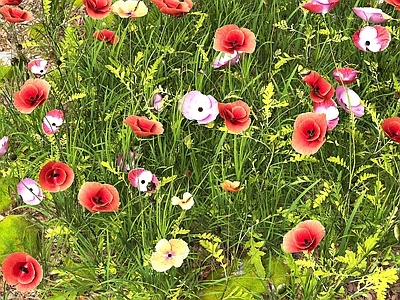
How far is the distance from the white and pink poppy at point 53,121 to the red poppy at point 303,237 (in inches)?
35.0

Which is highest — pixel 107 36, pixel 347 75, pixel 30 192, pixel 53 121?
pixel 347 75

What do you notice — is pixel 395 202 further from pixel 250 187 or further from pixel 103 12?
pixel 103 12

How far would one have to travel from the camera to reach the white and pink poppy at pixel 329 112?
1.95 metres

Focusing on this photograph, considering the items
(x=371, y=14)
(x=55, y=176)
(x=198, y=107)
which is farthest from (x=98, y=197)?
(x=371, y=14)

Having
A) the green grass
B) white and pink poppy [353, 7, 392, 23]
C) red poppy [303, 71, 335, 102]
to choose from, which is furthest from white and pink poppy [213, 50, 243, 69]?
white and pink poppy [353, 7, 392, 23]

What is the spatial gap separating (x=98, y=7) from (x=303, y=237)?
3.56 feet

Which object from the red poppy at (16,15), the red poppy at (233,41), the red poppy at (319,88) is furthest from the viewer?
the red poppy at (16,15)

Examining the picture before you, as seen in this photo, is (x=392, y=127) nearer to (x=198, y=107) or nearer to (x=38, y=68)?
(x=198, y=107)

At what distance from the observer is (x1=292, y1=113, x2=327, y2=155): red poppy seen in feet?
5.74

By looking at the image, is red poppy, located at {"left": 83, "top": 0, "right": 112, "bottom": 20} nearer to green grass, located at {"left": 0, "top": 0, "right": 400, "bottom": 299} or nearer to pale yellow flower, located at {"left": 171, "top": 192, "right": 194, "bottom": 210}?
green grass, located at {"left": 0, "top": 0, "right": 400, "bottom": 299}

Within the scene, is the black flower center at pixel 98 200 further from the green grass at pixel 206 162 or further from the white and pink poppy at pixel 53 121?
the white and pink poppy at pixel 53 121

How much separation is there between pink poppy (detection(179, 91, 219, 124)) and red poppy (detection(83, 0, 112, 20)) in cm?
41

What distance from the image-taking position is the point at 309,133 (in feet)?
5.86

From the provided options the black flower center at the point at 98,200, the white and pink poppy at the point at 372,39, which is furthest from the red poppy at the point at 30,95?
the white and pink poppy at the point at 372,39
